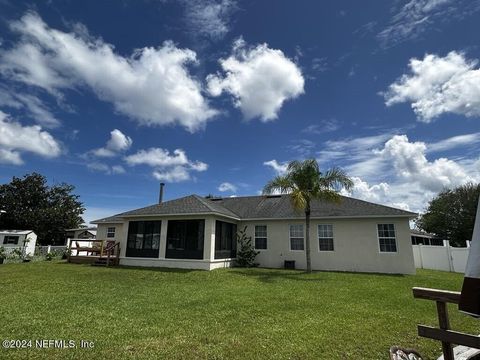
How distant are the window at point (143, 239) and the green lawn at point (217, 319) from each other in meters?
6.54

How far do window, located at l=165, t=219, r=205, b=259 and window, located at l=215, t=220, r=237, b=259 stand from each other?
1.02m

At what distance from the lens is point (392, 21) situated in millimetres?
10117

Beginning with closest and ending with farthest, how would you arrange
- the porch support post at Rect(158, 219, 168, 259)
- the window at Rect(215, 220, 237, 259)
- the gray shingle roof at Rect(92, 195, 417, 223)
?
the gray shingle roof at Rect(92, 195, 417, 223) → the window at Rect(215, 220, 237, 259) → the porch support post at Rect(158, 219, 168, 259)

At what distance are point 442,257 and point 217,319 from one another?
19.0 meters

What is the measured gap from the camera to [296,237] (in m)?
18.6

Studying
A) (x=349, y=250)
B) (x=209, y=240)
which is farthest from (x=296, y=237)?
(x=209, y=240)

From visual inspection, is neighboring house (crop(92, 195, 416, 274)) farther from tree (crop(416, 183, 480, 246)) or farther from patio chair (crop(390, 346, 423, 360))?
tree (crop(416, 183, 480, 246))

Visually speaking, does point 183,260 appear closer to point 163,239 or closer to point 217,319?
point 163,239

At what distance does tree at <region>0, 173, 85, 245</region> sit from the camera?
36188 millimetres

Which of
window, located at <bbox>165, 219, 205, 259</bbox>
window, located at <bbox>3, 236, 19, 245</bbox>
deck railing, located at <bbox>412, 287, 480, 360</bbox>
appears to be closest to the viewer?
deck railing, located at <bbox>412, 287, 480, 360</bbox>

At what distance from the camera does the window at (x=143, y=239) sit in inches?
719

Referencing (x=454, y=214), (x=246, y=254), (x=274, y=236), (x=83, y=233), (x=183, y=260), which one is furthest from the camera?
(x=454, y=214)

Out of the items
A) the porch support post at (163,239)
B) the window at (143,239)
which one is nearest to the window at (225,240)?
the porch support post at (163,239)

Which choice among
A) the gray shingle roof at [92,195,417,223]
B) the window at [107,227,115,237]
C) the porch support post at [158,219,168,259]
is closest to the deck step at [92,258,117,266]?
the gray shingle roof at [92,195,417,223]
